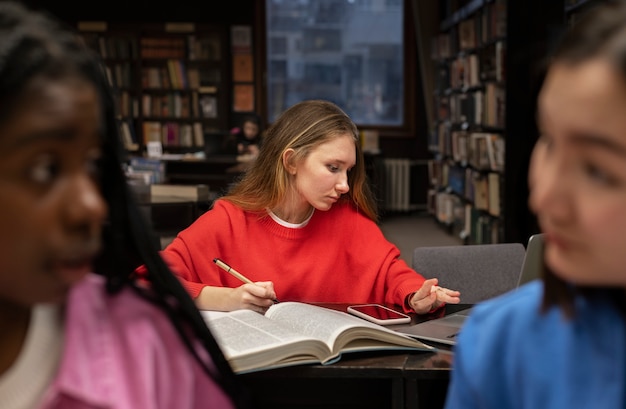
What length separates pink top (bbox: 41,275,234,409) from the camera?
0.66 metres

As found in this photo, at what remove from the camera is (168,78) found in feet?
30.2

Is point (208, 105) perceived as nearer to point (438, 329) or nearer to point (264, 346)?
point (438, 329)

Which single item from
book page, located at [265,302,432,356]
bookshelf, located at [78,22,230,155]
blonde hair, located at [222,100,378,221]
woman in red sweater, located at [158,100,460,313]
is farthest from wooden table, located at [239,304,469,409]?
bookshelf, located at [78,22,230,155]

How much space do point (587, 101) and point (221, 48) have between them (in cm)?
884

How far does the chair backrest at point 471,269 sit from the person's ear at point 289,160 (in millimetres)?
580

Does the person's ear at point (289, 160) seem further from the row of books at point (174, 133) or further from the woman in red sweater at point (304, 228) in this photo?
the row of books at point (174, 133)

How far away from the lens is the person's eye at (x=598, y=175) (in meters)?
0.59

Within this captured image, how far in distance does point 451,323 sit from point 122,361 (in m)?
1.22

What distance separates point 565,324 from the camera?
72 cm

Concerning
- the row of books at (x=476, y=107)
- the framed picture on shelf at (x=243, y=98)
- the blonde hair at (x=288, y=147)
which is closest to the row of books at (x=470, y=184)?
the row of books at (x=476, y=107)

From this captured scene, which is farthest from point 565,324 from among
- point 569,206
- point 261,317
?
point 261,317

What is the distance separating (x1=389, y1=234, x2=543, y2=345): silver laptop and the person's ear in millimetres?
611

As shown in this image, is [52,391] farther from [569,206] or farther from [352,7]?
[352,7]

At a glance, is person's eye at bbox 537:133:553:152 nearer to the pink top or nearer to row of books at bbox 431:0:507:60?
the pink top
